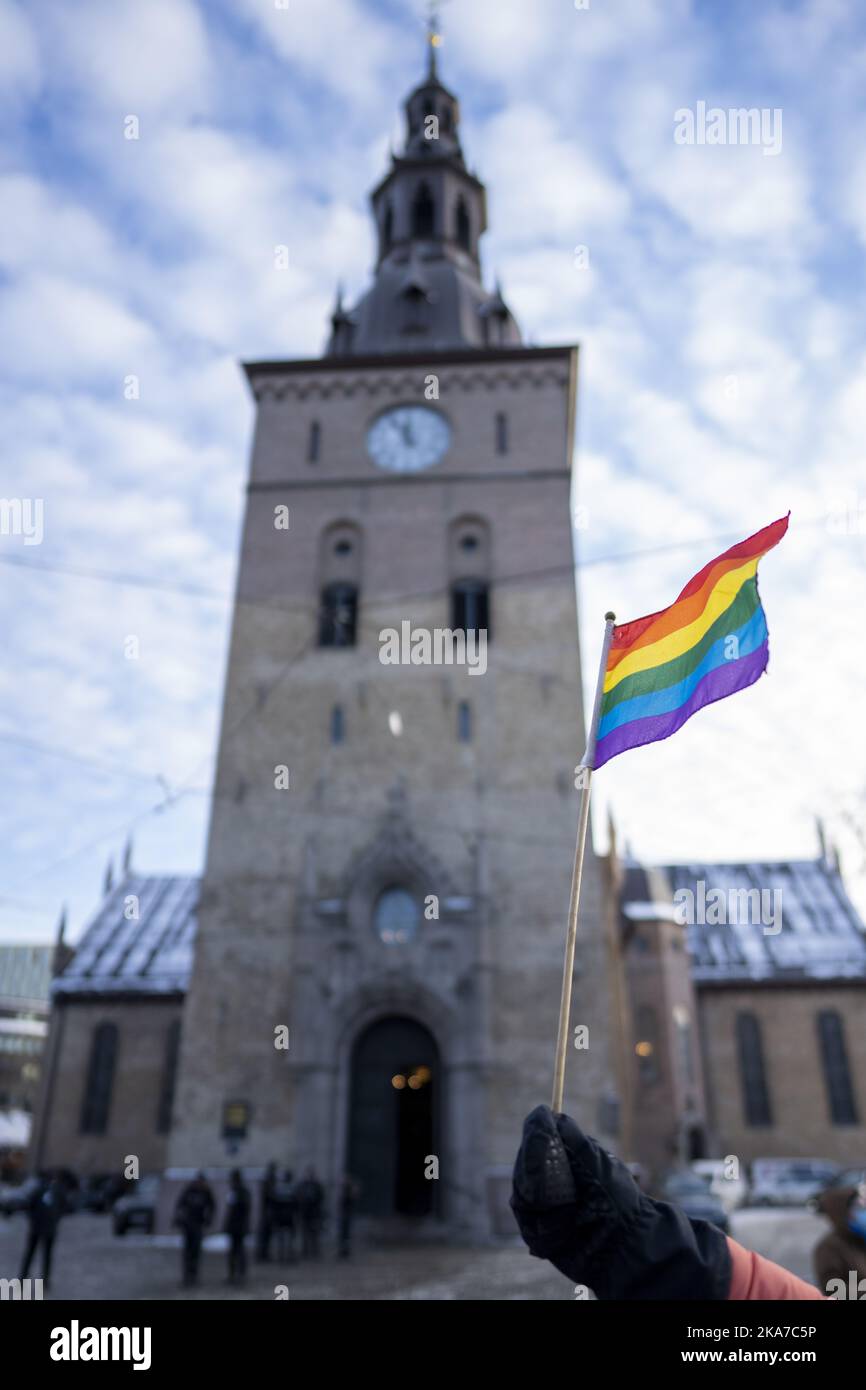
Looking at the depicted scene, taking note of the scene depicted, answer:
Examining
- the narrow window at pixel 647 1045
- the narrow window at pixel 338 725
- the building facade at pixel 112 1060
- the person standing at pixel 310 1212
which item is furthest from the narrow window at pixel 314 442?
the narrow window at pixel 647 1045

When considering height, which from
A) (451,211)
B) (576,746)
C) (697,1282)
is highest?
(451,211)

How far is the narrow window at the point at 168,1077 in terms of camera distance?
34750mm

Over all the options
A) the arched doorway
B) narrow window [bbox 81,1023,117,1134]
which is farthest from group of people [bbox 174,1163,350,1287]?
narrow window [bbox 81,1023,117,1134]

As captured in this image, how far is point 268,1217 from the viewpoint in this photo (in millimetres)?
17500

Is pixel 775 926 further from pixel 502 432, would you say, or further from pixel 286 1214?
pixel 286 1214

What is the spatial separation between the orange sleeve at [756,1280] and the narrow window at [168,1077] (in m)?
35.2

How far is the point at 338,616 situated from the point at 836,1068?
1085 inches

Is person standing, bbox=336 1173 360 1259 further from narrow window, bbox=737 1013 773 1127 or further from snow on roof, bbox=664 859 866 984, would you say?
snow on roof, bbox=664 859 866 984

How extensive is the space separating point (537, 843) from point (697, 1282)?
73.3ft

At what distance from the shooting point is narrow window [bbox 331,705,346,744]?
2527 cm
